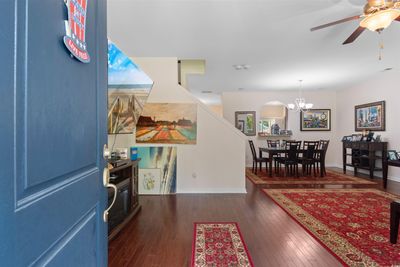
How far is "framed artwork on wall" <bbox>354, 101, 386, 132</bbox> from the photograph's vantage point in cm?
557

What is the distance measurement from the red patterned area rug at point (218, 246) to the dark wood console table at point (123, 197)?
906mm

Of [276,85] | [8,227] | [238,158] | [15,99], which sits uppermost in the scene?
[276,85]

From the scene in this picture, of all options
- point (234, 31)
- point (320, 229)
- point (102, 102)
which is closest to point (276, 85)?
point (234, 31)

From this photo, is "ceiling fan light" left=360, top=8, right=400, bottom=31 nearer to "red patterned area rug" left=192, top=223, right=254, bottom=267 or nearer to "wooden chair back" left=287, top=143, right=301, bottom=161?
"red patterned area rug" left=192, top=223, right=254, bottom=267

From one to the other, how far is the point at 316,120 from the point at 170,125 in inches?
216

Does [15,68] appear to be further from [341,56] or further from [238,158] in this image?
[341,56]

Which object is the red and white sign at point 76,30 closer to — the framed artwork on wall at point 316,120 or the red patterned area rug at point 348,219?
the red patterned area rug at point 348,219

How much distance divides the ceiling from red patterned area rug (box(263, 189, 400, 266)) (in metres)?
2.60

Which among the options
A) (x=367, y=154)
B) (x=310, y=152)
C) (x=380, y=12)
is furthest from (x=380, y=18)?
(x=367, y=154)

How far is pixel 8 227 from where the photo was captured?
1.54ft

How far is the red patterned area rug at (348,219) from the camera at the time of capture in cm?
211

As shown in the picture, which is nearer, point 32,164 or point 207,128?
point 32,164

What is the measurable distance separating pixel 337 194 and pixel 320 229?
5.97ft

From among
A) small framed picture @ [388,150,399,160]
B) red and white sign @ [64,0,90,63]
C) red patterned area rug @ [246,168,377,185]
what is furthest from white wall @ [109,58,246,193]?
red and white sign @ [64,0,90,63]
